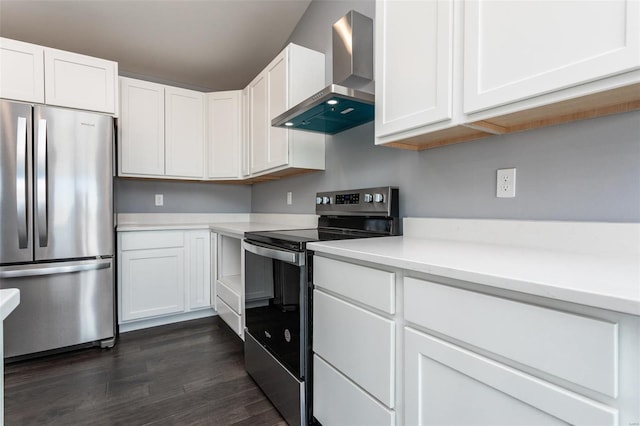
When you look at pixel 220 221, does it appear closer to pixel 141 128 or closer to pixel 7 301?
pixel 141 128

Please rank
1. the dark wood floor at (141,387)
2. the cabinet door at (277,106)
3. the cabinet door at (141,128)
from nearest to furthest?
the dark wood floor at (141,387), the cabinet door at (277,106), the cabinet door at (141,128)

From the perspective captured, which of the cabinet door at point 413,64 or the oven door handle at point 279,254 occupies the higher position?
the cabinet door at point 413,64

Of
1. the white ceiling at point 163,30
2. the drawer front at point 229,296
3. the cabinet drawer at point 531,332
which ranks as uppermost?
the white ceiling at point 163,30

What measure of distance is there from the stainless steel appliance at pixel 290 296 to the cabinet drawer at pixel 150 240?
3.69ft

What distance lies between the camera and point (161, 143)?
289 centimetres

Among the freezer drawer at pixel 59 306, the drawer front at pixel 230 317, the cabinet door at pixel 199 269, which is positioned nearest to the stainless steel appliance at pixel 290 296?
the drawer front at pixel 230 317

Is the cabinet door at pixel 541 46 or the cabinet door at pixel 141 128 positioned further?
the cabinet door at pixel 141 128

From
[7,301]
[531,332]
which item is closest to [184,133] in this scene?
[7,301]

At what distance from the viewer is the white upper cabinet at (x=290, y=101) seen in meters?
2.24

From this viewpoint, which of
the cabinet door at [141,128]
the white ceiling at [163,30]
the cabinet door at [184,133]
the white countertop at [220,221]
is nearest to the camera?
the white ceiling at [163,30]

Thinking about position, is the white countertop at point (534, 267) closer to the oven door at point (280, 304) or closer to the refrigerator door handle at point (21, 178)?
the oven door at point (280, 304)

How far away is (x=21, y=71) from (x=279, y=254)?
2230mm

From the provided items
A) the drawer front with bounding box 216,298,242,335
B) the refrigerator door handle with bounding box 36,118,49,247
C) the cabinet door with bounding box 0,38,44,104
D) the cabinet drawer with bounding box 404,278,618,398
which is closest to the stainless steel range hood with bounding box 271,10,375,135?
the cabinet drawer with bounding box 404,278,618,398

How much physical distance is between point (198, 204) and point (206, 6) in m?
1.88
